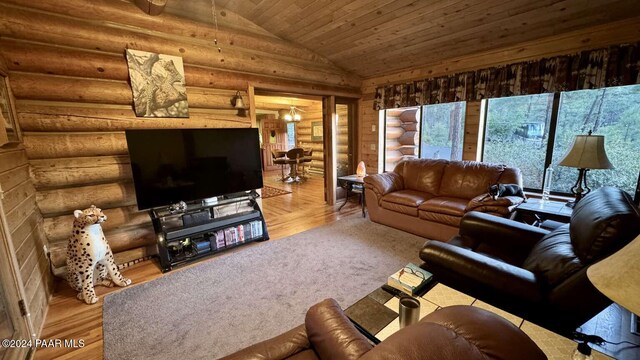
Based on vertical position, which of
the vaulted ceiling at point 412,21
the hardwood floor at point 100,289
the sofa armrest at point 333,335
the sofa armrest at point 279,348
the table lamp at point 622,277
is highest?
the vaulted ceiling at point 412,21

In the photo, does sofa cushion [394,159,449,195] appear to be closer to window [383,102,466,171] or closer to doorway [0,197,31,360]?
window [383,102,466,171]

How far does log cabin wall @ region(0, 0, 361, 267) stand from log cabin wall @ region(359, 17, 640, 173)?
2.87 meters

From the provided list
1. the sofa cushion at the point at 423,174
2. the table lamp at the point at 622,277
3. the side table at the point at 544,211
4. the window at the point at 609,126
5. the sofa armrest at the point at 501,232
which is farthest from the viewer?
the sofa cushion at the point at 423,174

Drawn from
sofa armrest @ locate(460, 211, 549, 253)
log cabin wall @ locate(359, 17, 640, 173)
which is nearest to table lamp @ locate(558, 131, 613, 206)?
sofa armrest @ locate(460, 211, 549, 253)

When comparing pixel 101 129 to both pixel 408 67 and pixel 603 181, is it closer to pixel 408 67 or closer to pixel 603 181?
pixel 408 67

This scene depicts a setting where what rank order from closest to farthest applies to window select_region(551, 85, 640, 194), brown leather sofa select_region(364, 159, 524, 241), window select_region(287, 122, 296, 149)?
window select_region(551, 85, 640, 194)
brown leather sofa select_region(364, 159, 524, 241)
window select_region(287, 122, 296, 149)

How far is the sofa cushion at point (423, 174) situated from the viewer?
3.77 m

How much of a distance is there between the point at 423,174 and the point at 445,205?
876 millimetres

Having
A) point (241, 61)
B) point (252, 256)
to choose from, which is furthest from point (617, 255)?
point (241, 61)

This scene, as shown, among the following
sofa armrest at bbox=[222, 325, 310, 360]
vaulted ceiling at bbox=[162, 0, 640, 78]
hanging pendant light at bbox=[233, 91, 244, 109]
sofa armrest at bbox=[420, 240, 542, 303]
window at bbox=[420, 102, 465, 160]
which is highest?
vaulted ceiling at bbox=[162, 0, 640, 78]

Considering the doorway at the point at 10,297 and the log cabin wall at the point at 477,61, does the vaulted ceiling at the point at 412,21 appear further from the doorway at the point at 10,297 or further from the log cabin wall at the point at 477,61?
the doorway at the point at 10,297

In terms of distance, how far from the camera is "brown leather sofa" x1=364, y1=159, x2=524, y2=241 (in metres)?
3.00

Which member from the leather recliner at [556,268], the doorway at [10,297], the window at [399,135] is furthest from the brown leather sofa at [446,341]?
the window at [399,135]

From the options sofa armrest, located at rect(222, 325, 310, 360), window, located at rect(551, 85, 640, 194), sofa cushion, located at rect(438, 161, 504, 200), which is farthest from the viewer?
sofa cushion, located at rect(438, 161, 504, 200)
